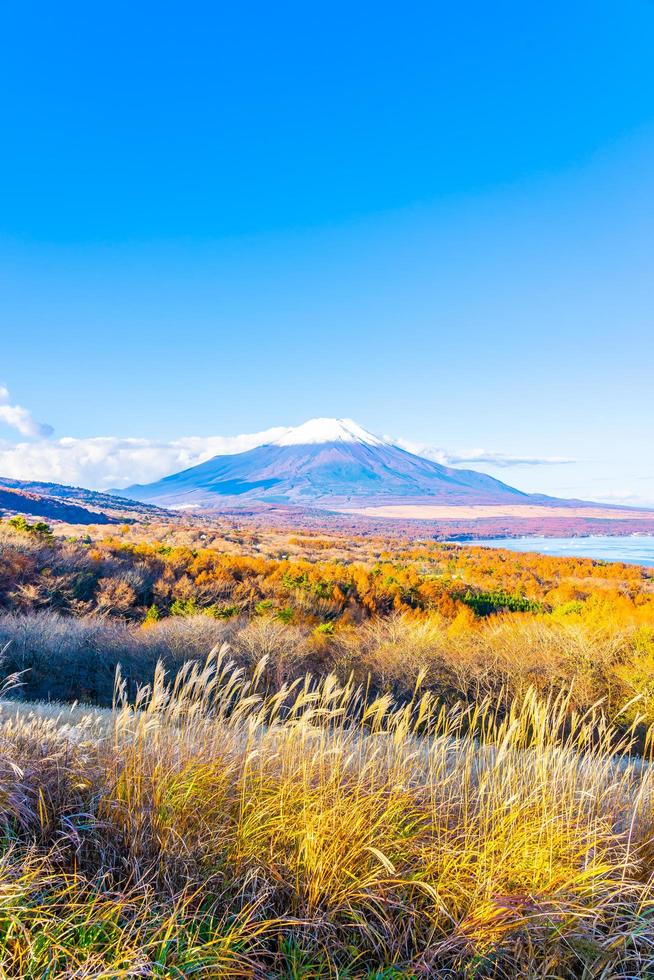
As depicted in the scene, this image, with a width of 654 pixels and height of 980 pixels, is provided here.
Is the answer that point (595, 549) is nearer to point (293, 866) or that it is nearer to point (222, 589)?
point (222, 589)

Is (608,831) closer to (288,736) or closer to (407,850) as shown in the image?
(407,850)

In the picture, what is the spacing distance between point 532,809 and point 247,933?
187cm

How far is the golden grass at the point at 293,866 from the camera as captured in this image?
2.24m

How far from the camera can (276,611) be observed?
19703 mm

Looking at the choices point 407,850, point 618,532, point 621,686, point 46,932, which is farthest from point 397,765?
point 618,532

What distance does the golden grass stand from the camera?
88.4 inches

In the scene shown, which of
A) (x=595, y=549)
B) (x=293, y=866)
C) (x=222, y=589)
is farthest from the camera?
(x=595, y=549)

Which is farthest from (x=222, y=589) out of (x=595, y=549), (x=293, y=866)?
(x=595, y=549)

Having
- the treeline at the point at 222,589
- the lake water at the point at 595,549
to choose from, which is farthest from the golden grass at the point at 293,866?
the lake water at the point at 595,549

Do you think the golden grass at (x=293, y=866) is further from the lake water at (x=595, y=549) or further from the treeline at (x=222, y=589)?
the lake water at (x=595, y=549)

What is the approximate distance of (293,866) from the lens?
275 cm

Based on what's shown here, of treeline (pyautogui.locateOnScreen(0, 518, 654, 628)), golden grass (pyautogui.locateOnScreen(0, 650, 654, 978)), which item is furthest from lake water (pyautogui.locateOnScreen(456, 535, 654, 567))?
golden grass (pyautogui.locateOnScreen(0, 650, 654, 978))

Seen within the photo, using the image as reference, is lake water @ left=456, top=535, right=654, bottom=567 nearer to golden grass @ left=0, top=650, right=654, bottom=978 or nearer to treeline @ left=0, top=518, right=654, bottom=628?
treeline @ left=0, top=518, right=654, bottom=628

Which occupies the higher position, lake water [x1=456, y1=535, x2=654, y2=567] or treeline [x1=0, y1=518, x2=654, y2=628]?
treeline [x1=0, y1=518, x2=654, y2=628]
